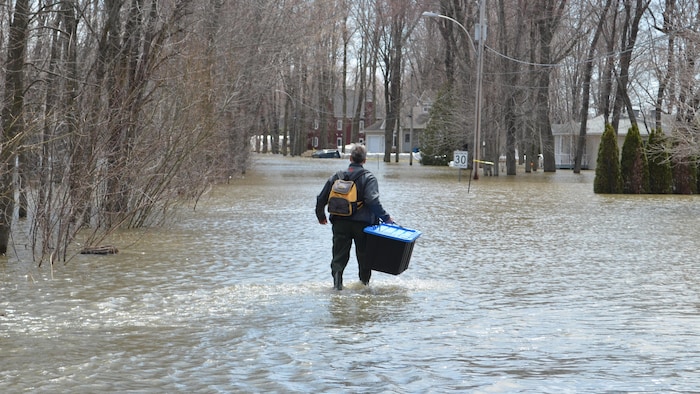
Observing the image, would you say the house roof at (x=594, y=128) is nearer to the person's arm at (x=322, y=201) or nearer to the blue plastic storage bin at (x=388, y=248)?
the person's arm at (x=322, y=201)

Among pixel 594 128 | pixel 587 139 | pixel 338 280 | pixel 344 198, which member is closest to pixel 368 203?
pixel 344 198

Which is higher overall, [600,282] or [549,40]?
[549,40]

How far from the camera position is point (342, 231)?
10969 mm

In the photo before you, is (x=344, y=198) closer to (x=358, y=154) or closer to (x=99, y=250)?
(x=358, y=154)

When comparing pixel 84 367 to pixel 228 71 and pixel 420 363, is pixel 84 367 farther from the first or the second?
pixel 228 71

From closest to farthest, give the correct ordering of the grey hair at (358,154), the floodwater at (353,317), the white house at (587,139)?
the floodwater at (353,317)
the grey hair at (358,154)
the white house at (587,139)

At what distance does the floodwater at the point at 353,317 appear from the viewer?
7.16 meters

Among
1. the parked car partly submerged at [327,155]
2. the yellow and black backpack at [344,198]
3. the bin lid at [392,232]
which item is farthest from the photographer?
the parked car partly submerged at [327,155]

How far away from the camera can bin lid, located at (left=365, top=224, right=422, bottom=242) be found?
418 inches

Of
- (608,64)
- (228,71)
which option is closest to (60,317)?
(228,71)

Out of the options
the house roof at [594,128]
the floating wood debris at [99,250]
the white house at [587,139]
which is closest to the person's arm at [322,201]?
the floating wood debris at [99,250]

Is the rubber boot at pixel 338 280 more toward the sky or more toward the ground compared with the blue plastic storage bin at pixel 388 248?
more toward the ground

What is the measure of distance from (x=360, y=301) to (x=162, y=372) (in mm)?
3514

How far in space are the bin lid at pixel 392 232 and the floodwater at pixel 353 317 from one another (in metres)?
0.64
